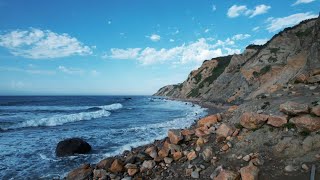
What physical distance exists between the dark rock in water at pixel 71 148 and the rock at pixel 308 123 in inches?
490

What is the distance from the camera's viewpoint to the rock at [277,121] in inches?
439

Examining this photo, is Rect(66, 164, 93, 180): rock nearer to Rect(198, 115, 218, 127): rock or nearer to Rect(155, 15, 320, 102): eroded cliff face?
Rect(198, 115, 218, 127): rock

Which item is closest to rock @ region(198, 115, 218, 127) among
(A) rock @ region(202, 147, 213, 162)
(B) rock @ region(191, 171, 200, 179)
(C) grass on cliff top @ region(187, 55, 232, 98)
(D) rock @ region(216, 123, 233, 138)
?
(D) rock @ region(216, 123, 233, 138)

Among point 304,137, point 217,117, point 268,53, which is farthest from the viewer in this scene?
point 268,53

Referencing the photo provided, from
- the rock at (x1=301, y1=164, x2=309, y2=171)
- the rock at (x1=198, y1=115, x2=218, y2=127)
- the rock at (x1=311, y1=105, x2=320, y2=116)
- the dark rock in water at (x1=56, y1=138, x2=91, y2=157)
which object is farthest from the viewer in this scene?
the dark rock in water at (x1=56, y1=138, x2=91, y2=157)

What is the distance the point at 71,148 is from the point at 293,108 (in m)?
12.7

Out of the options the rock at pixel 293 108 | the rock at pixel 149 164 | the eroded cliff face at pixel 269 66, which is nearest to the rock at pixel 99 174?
the rock at pixel 149 164

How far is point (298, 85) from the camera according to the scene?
14.5 metres

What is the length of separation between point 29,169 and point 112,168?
5.09m

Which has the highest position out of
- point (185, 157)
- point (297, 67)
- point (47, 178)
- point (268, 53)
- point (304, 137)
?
point (268, 53)

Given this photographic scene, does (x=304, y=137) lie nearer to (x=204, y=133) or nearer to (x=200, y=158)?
(x=200, y=158)

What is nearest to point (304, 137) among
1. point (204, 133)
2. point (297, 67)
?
point (204, 133)

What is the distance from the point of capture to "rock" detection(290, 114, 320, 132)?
1037cm

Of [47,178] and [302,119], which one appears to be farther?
[47,178]
